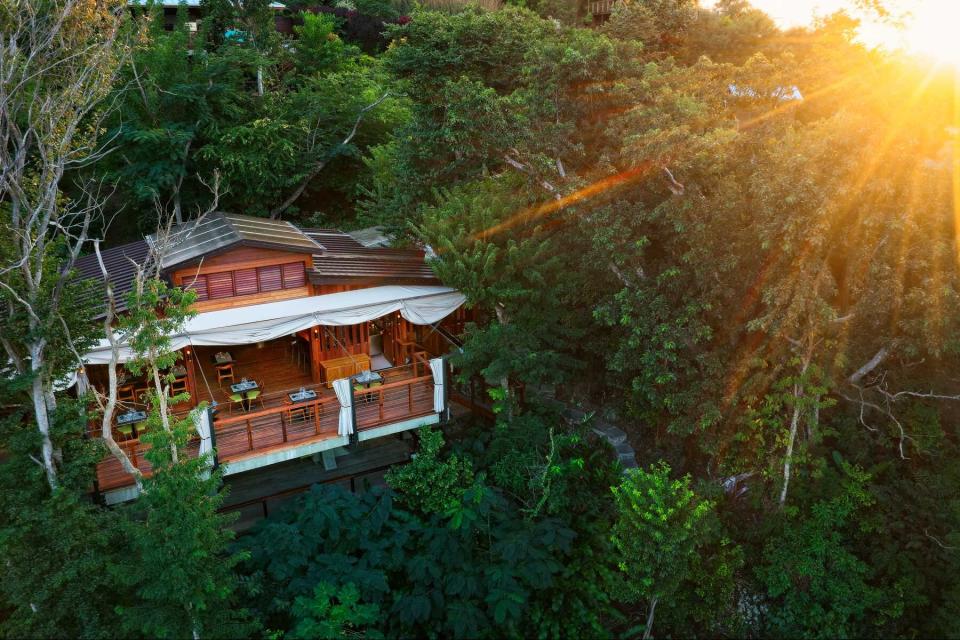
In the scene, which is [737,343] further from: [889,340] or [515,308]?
[515,308]

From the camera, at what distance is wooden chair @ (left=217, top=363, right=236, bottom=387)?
1427cm

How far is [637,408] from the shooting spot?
13930 mm

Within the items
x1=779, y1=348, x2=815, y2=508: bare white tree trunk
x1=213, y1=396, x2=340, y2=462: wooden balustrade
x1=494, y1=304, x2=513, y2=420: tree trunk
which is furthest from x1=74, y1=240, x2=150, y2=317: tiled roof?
x1=779, y1=348, x2=815, y2=508: bare white tree trunk

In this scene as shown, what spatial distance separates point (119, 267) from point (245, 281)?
397 centimetres

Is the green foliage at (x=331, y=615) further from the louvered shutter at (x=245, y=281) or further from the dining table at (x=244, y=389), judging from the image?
the louvered shutter at (x=245, y=281)

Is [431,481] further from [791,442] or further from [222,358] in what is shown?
[791,442]

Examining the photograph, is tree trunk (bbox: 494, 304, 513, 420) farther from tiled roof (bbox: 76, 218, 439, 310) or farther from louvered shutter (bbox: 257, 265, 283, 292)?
louvered shutter (bbox: 257, 265, 283, 292)

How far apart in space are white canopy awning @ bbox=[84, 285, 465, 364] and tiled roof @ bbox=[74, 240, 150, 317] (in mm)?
1776

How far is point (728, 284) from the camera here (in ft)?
38.5

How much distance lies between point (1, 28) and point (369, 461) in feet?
34.1

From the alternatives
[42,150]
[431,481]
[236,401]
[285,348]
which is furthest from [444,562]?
[42,150]

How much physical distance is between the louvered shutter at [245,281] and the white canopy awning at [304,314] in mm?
630

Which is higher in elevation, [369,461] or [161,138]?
[161,138]

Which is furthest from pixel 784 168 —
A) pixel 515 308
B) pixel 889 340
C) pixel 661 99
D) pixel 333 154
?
pixel 333 154
